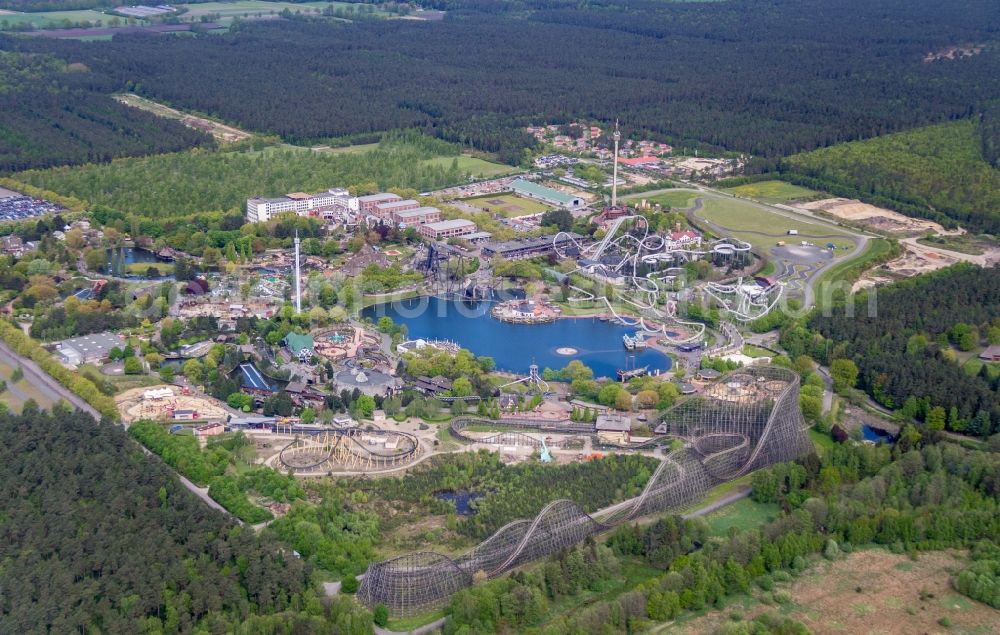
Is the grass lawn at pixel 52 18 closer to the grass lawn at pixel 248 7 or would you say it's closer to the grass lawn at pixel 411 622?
the grass lawn at pixel 248 7

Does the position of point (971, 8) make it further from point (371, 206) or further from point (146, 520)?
point (146, 520)

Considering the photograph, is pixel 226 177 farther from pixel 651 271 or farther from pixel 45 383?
pixel 45 383

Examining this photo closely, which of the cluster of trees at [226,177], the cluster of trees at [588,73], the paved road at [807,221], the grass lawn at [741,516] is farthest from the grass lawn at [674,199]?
the grass lawn at [741,516]

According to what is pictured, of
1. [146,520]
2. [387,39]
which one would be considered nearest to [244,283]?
[146,520]

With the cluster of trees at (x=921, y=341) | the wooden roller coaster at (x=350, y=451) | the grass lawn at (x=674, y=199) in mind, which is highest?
the cluster of trees at (x=921, y=341)

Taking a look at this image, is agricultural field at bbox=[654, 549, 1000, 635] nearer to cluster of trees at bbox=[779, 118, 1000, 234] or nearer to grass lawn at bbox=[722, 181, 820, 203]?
cluster of trees at bbox=[779, 118, 1000, 234]

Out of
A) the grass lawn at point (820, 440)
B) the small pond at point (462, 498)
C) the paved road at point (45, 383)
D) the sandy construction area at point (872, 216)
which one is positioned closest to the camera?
the small pond at point (462, 498)
